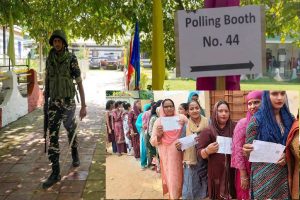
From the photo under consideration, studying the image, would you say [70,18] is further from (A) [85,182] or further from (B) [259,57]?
(B) [259,57]

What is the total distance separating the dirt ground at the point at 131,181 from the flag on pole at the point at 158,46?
104 centimetres

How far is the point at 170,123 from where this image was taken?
206 cm

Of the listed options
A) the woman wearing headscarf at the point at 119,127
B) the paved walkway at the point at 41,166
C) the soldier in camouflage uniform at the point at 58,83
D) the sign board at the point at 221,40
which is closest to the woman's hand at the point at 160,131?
the woman wearing headscarf at the point at 119,127

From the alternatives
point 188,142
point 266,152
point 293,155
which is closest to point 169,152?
point 188,142

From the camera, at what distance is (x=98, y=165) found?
5750 millimetres

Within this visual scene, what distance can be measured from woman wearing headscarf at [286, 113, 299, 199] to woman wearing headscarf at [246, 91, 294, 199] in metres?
0.02

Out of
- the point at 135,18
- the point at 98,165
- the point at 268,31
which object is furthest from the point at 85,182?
the point at 268,31

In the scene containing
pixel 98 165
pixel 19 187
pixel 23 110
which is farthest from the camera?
pixel 23 110

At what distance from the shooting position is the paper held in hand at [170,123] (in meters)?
2.05

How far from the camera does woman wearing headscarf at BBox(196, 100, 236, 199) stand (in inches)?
78.8

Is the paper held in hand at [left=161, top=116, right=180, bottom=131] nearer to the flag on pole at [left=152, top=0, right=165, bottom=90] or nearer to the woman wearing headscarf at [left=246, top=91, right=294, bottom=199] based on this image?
the woman wearing headscarf at [left=246, top=91, right=294, bottom=199]

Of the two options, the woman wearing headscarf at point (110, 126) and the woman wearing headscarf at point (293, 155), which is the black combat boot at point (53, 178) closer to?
the woman wearing headscarf at point (110, 126)

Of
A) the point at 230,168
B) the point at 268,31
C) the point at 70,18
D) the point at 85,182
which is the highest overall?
the point at 70,18

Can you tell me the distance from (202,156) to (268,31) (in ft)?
17.4
